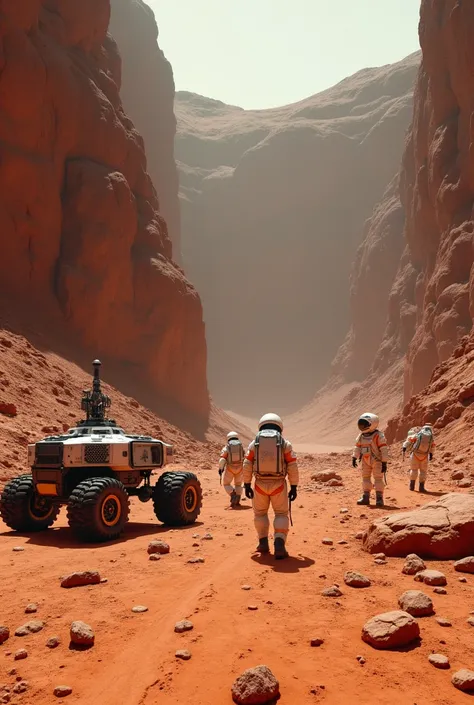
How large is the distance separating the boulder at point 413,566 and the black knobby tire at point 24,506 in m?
5.48

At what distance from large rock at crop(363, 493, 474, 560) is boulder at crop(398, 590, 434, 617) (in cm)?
167

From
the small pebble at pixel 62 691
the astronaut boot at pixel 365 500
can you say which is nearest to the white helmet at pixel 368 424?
the astronaut boot at pixel 365 500

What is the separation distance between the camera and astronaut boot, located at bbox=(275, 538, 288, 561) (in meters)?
6.94

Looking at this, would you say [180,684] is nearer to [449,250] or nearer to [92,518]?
[92,518]

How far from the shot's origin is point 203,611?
4949 millimetres

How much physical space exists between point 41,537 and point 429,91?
1550 inches

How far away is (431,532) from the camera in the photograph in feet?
21.5

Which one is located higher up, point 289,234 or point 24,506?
point 289,234

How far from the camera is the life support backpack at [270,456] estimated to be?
7398 mm

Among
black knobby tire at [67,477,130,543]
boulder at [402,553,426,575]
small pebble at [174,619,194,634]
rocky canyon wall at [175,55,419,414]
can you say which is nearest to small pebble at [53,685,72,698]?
small pebble at [174,619,194,634]

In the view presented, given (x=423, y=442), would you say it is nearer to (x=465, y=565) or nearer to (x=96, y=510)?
(x=465, y=565)

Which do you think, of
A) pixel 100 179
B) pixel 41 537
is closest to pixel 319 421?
pixel 100 179

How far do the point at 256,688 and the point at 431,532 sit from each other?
3.62 m

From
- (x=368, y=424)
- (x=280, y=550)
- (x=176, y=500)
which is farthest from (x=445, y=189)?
(x=280, y=550)
